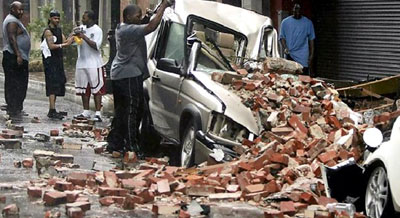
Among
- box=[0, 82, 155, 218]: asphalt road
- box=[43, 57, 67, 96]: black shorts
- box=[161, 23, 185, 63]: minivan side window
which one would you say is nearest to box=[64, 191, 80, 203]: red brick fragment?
box=[0, 82, 155, 218]: asphalt road

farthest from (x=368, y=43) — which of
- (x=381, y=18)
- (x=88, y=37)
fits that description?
(x=88, y=37)

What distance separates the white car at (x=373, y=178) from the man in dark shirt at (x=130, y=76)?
13.4ft

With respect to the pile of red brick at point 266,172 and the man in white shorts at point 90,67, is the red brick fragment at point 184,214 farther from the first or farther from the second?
the man in white shorts at point 90,67

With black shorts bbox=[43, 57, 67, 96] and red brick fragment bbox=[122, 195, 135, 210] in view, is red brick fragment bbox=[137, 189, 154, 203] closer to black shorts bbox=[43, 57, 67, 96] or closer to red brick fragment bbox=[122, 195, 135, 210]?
red brick fragment bbox=[122, 195, 135, 210]

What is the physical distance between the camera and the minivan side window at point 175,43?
39.7 feet

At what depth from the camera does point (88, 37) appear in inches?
632

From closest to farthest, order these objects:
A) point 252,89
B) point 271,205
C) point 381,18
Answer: point 271,205, point 252,89, point 381,18

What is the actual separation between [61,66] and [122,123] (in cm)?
462

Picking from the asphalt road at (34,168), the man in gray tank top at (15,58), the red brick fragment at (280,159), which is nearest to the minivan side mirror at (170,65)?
the asphalt road at (34,168)

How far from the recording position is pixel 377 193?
8156mm

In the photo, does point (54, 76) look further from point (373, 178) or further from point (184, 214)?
point (373, 178)

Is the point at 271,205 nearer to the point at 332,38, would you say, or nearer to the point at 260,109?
the point at 260,109

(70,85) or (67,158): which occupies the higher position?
(67,158)

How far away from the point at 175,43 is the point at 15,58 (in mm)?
4930
